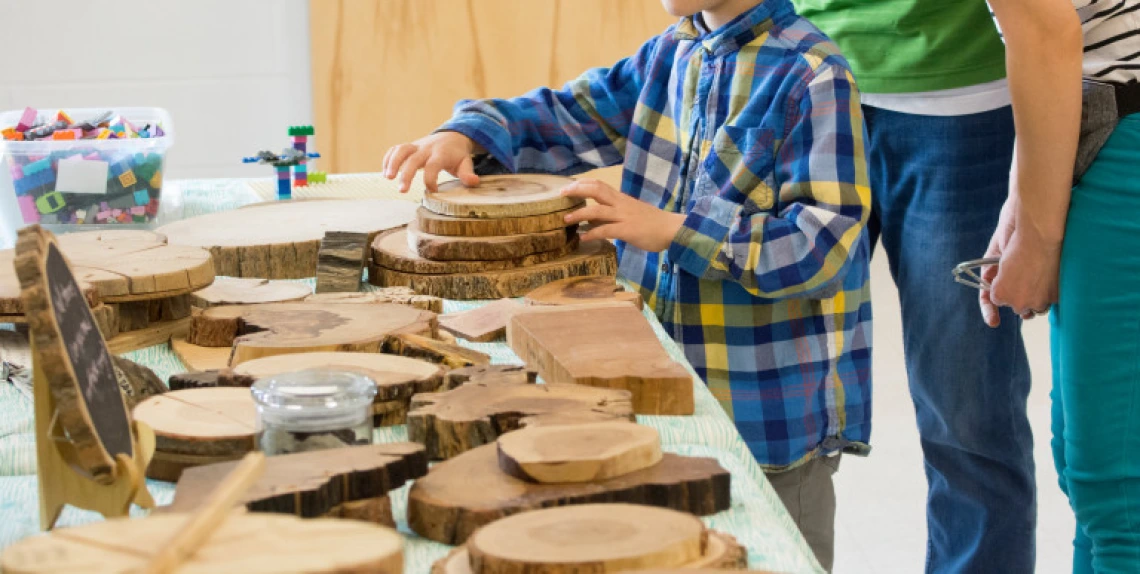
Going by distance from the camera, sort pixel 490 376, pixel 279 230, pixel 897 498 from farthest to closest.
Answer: pixel 897 498 < pixel 279 230 < pixel 490 376

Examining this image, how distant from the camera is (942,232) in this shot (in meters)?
1.83

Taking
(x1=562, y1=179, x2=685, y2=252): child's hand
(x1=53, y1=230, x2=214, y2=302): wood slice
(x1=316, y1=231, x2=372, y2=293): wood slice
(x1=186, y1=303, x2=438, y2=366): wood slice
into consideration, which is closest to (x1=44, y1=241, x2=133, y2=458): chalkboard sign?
(x1=186, y1=303, x2=438, y2=366): wood slice

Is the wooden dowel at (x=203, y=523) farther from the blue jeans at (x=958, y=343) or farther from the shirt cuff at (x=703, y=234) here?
the blue jeans at (x=958, y=343)

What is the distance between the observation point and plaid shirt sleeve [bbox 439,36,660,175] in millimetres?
1793

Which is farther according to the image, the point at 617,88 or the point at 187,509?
the point at 617,88

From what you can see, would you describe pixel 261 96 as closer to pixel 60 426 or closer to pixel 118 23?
pixel 118 23

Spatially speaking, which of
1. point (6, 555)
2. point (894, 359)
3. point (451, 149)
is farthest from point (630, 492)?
point (894, 359)

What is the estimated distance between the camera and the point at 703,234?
146 centimetres

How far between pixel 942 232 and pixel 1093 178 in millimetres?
508

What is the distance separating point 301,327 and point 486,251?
0.31 meters

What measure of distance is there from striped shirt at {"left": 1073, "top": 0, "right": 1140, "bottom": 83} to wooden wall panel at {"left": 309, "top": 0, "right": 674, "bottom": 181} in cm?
222

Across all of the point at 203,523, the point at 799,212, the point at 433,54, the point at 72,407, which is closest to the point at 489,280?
the point at 799,212

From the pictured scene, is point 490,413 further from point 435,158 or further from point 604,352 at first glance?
point 435,158

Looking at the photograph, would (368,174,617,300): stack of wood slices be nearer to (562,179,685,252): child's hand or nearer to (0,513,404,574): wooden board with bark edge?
(562,179,685,252): child's hand
